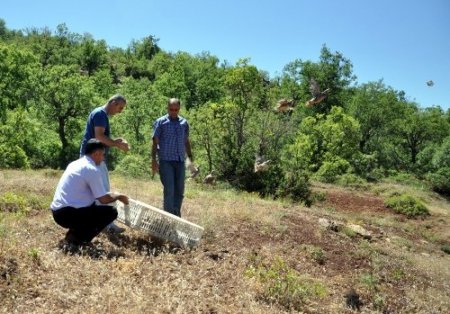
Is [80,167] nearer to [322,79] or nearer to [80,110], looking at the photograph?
[80,110]

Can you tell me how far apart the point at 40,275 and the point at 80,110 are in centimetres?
3007

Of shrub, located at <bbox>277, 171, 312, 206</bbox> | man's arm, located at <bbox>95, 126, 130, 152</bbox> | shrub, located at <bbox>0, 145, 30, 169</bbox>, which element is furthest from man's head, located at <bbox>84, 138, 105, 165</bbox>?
shrub, located at <bbox>0, 145, 30, 169</bbox>

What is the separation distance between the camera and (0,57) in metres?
33.2

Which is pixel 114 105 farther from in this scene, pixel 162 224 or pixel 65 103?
pixel 65 103

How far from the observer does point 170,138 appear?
7027mm

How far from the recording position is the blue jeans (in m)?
6.92

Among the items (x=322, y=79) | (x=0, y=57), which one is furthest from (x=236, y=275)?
(x=322, y=79)

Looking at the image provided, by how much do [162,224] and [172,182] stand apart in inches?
35.5

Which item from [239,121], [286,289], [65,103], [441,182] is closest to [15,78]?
[65,103]

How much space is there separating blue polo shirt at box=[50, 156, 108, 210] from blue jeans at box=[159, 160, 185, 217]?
1497 mm

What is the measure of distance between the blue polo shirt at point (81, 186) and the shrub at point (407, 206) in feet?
70.4

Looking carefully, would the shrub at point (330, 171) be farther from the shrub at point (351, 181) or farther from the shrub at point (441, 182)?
the shrub at point (441, 182)

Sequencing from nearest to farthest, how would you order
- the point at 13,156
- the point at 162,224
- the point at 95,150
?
the point at 95,150
the point at 162,224
the point at 13,156

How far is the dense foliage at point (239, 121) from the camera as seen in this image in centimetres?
1938
